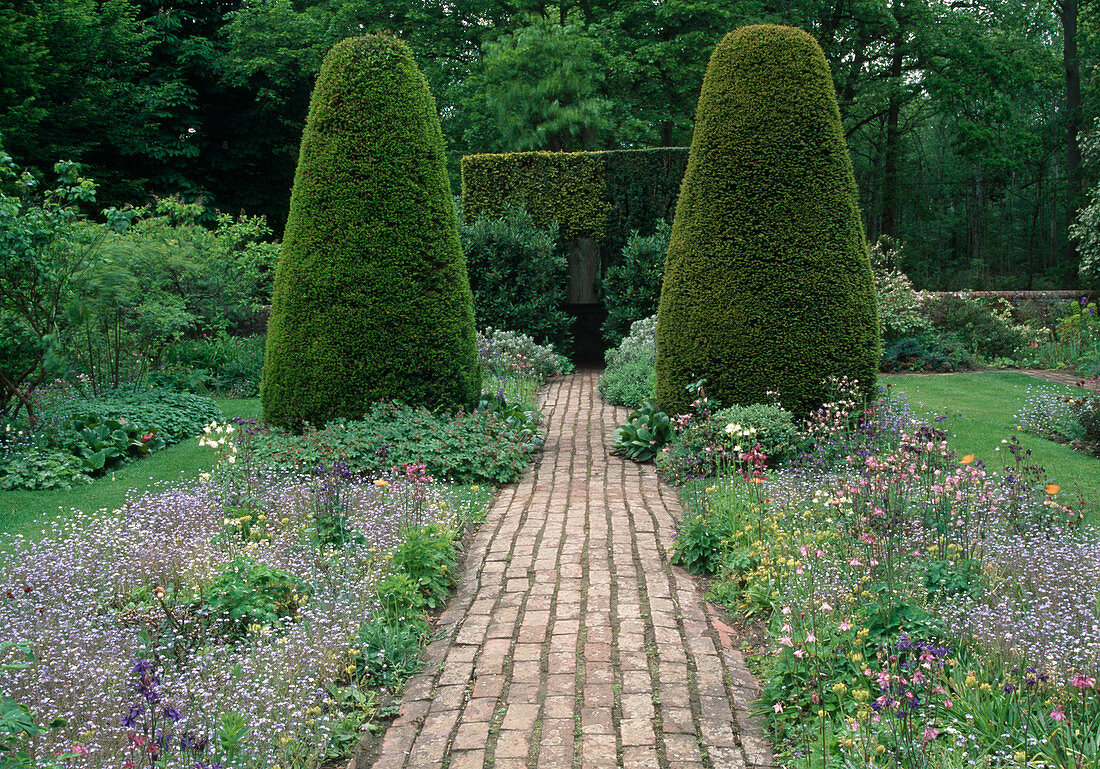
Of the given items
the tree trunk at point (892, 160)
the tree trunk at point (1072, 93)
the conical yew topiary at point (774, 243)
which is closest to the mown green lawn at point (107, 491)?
the conical yew topiary at point (774, 243)

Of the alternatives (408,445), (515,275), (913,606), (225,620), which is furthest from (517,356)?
(913,606)

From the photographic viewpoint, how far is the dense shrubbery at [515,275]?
42.8 ft

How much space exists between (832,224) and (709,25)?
1502 centimetres

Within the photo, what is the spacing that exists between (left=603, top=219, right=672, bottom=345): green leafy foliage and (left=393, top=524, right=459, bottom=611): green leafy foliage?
8977mm

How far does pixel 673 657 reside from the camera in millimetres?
3662

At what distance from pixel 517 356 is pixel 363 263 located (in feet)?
16.3

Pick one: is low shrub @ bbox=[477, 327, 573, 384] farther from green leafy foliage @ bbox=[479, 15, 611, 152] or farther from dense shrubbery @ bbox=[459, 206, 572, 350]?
green leafy foliage @ bbox=[479, 15, 611, 152]

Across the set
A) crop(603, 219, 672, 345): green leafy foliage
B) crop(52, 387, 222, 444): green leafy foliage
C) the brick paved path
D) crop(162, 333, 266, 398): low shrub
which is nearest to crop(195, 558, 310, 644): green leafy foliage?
the brick paved path

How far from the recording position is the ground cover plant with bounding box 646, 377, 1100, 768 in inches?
104

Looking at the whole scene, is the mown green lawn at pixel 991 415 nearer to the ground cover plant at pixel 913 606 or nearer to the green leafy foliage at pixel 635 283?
the ground cover plant at pixel 913 606

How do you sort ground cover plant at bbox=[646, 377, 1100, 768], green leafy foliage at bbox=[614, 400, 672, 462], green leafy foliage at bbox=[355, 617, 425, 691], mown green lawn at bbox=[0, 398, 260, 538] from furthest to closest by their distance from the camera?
green leafy foliage at bbox=[614, 400, 672, 462]
mown green lawn at bbox=[0, 398, 260, 538]
green leafy foliage at bbox=[355, 617, 425, 691]
ground cover plant at bbox=[646, 377, 1100, 768]

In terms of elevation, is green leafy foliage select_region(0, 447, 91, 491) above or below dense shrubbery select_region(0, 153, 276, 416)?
below

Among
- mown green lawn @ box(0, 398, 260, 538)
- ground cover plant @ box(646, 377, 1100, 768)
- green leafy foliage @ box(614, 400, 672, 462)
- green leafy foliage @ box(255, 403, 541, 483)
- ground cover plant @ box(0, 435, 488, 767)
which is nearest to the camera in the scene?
ground cover plant @ box(646, 377, 1100, 768)

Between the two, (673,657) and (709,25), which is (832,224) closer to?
(673,657)
